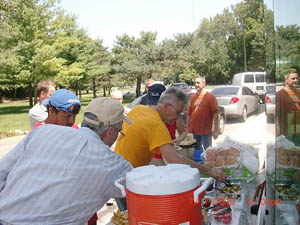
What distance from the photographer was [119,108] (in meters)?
1.51

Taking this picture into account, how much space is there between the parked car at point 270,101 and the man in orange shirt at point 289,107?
2 cm

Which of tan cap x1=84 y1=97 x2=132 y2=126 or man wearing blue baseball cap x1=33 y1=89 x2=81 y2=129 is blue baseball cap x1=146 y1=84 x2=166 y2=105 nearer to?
man wearing blue baseball cap x1=33 y1=89 x2=81 y2=129

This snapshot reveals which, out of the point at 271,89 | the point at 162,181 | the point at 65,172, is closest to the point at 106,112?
the point at 65,172

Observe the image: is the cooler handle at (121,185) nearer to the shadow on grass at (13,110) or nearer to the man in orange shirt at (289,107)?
the man in orange shirt at (289,107)

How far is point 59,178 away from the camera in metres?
1.24

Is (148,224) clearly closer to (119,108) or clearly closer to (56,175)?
(56,175)

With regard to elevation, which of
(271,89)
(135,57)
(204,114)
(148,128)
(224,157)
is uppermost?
(135,57)

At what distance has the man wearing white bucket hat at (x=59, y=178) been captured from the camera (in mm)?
1242

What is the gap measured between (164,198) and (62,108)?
190cm

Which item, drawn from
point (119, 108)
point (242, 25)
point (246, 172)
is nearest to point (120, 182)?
point (119, 108)

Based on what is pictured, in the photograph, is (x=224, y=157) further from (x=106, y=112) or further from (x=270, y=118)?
(x=106, y=112)

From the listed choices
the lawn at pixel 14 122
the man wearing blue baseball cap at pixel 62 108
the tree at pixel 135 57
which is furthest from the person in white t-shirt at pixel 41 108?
the tree at pixel 135 57

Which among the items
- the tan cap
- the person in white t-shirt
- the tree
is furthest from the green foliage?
the person in white t-shirt

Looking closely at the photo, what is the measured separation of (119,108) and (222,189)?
977 mm
